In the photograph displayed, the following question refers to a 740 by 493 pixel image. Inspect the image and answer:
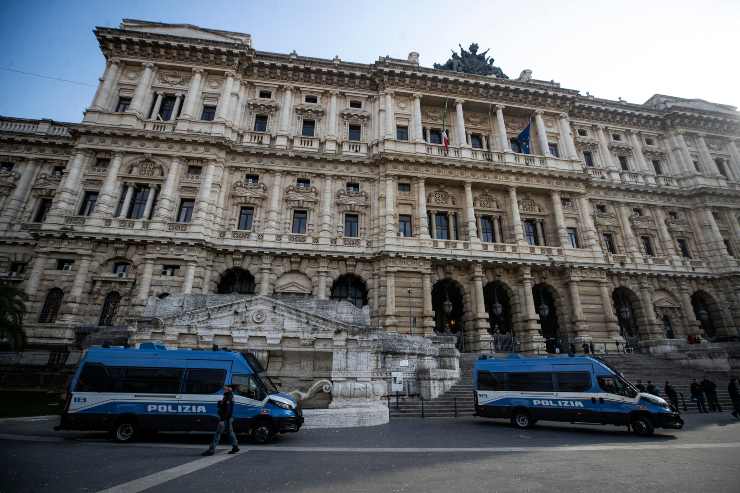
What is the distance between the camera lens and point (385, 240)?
22969 mm

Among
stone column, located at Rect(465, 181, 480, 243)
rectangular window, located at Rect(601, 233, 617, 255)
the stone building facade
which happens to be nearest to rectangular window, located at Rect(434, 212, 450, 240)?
the stone building facade

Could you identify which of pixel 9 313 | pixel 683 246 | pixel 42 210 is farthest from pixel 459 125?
pixel 42 210

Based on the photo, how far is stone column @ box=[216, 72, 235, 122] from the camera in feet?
82.0

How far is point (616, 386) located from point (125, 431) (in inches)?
570

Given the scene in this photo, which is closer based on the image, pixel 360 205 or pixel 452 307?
pixel 452 307

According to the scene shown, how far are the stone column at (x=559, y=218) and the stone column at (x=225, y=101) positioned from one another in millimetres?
26055

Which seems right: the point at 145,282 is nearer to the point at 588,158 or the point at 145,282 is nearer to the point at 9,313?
the point at 9,313

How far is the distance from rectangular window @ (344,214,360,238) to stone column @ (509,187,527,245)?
11820 millimetres

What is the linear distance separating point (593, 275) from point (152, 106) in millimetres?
35223

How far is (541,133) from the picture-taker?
28.7 metres

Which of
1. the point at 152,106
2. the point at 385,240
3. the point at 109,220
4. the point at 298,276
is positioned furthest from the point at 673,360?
the point at 152,106

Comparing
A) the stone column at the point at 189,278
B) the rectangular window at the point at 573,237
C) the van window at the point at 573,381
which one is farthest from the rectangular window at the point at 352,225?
the rectangular window at the point at 573,237

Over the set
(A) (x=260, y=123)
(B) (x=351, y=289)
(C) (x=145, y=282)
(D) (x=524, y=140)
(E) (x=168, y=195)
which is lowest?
(C) (x=145, y=282)

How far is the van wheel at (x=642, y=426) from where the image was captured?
Answer: 10133 mm
